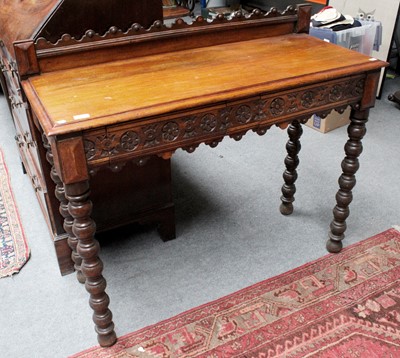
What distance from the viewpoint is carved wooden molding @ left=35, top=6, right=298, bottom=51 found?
1520 millimetres

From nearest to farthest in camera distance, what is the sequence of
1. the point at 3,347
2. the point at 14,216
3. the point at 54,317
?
the point at 3,347 → the point at 54,317 → the point at 14,216

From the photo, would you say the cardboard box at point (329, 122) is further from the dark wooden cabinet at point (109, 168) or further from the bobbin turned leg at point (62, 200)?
the bobbin turned leg at point (62, 200)

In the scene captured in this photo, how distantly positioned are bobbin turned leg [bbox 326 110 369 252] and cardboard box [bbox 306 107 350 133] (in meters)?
1.23

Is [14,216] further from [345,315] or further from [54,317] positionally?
[345,315]

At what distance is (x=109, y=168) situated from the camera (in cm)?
152

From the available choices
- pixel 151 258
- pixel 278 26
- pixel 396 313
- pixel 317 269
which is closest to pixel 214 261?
pixel 151 258

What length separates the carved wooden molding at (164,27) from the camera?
152 cm

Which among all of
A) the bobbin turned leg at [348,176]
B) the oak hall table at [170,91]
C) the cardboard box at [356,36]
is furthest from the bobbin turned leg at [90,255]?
the cardboard box at [356,36]

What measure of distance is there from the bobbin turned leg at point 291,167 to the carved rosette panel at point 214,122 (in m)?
0.45

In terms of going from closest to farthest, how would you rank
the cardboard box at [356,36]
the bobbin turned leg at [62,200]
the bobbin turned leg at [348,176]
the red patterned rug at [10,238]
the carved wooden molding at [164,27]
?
the carved wooden molding at [164,27] < the bobbin turned leg at [62,200] < the bobbin turned leg at [348,176] < the red patterned rug at [10,238] < the cardboard box at [356,36]

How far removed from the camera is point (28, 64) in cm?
149

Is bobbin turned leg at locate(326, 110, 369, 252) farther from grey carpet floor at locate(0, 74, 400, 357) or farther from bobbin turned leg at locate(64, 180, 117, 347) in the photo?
bobbin turned leg at locate(64, 180, 117, 347)

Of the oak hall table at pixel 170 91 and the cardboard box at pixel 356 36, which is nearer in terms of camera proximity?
the oak hall table at pixel 170 91

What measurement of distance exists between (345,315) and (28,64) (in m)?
1.43
